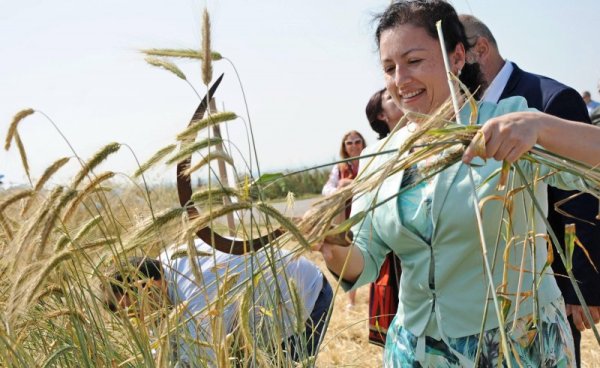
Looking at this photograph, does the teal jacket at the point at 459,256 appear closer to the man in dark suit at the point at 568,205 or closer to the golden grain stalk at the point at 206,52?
the golden grain stalk at the point at 206,52

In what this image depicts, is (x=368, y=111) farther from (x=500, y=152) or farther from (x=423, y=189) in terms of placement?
(x=500, y=152)

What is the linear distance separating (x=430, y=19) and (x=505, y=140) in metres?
0.90

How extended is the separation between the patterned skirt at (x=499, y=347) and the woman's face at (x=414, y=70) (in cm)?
56

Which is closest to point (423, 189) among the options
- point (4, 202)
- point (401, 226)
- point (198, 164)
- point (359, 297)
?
point (401, 226)

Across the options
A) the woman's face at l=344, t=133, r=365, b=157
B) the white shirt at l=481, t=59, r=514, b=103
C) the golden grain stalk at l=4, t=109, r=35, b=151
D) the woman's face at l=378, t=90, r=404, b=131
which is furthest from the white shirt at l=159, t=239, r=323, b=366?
the woman's face at l=344, t=133, r=365, b=157

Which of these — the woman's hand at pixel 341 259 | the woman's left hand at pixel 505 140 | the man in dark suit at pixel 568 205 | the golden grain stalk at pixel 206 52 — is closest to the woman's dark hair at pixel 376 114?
the man in dark suit at pixel 568 205

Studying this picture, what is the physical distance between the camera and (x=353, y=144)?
245 inches

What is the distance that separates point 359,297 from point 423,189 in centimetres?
475

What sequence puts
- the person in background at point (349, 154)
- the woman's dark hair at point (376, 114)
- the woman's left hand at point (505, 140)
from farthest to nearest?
the person in background at point (349, 154) → the woman's dark hair at point (376, 114) → the woman's left hand at point (505, 140)

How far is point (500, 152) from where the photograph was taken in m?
1.19

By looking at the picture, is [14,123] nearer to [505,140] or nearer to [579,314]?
[505,140]

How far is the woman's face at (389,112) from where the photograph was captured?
3.83 m

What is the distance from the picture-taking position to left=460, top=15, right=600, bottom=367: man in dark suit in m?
2.74

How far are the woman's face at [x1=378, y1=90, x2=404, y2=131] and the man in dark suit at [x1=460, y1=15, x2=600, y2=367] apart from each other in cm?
69
